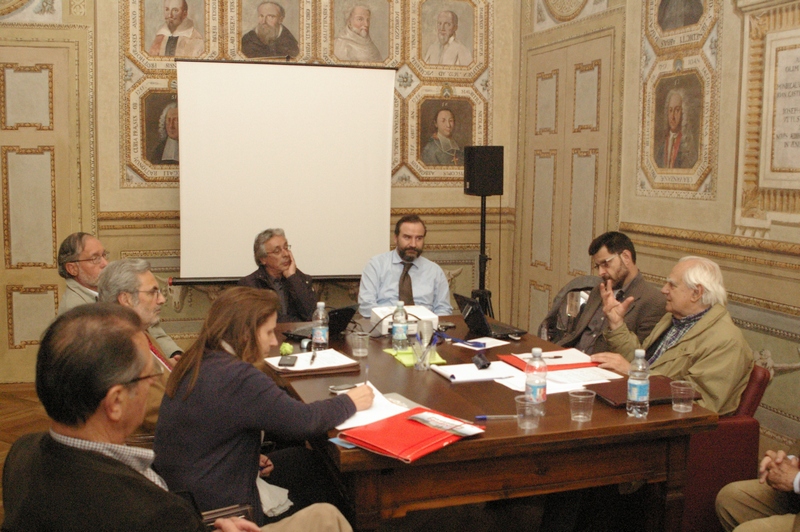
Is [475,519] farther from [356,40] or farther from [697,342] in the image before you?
[356,40]

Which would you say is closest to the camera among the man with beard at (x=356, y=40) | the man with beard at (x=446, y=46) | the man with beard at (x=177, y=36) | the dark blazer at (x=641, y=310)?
the dark blazer at (x=641, y=310)

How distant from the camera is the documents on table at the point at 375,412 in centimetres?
256

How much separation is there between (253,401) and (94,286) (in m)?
1.97

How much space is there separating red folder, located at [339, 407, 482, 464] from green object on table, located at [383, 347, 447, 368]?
0.84 m

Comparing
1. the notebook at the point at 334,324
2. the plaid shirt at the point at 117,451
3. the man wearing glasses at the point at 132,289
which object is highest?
the man wearing glasses at the point at 132,289

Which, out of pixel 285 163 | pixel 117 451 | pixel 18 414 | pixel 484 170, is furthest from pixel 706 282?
pixel 18 414

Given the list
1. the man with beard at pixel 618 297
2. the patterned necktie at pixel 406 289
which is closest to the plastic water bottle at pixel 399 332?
the man with beard at pixel 618 297

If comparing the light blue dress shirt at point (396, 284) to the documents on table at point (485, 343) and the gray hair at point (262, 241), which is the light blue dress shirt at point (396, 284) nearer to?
the gray hair at point (262, 241)

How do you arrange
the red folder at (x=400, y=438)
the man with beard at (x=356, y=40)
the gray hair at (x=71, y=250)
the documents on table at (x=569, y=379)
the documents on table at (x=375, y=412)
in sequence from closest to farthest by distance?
the red folder at (x=400, y=438)
the documents on table at (x=375, y=412)
the documents on table at (x=569, y=379)
the gray hair at (x=71, y=250)
the man with beard at (x=356, y=40)

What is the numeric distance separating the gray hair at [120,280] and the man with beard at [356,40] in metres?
3.78

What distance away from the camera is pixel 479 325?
401cm

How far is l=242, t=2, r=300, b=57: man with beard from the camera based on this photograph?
644 centimetres

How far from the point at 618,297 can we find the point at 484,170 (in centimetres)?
211

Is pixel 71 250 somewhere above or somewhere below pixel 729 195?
below
